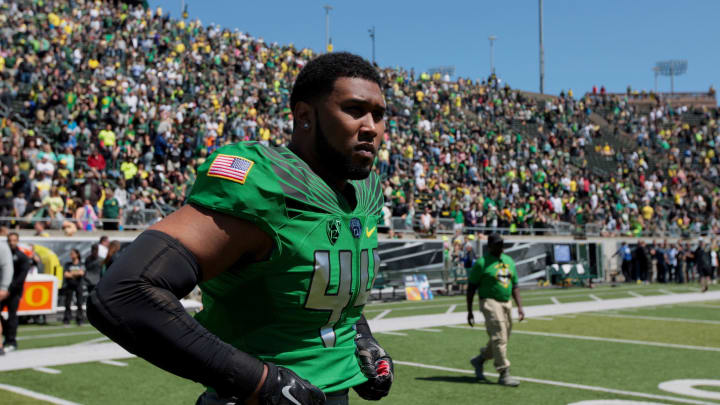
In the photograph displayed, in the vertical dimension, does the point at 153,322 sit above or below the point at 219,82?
below

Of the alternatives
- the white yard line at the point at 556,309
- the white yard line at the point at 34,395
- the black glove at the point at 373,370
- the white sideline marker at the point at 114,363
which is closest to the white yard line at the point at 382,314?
the white yard line at the point at 556,309

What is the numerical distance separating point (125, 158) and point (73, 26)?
7.56m

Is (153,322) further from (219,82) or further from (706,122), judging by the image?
(706,122)

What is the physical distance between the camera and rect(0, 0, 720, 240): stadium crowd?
1742cm

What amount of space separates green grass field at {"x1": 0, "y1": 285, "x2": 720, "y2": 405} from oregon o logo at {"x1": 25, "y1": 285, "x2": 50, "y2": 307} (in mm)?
452

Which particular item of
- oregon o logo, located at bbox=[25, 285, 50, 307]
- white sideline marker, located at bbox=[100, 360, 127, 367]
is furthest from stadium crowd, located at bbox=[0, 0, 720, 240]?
white sideline marker, located at bbox=[100, 360, 127, 367]

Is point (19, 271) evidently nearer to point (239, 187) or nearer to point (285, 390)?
point (239, 187)

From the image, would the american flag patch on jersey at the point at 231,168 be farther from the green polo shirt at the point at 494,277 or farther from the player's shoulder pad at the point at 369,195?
the green polo shirt at the point at 494,277

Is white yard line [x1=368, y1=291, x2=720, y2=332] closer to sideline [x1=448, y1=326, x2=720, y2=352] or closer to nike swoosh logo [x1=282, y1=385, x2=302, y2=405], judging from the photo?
sideline [x1=448, y1=326, x2=720, y2=352]

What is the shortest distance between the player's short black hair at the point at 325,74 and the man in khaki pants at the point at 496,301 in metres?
6.58

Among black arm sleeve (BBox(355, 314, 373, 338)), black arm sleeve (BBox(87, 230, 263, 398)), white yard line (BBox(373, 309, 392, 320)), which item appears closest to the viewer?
black arm sleeve (BBox(87, 230, 263, 398))

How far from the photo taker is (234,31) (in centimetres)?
3078

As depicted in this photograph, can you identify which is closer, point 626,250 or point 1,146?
point 1,146

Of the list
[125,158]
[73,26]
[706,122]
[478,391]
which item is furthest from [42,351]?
[706,122]
